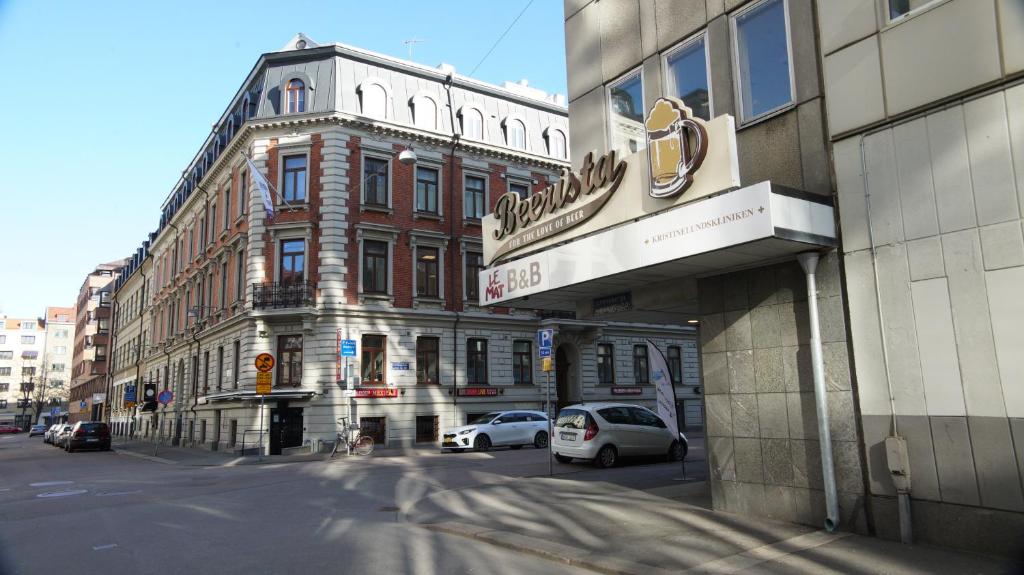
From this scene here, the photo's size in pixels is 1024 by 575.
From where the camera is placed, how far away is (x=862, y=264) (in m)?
7.66

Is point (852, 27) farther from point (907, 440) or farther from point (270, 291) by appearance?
point (270, 291)

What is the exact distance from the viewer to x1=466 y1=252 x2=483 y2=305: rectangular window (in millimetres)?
31969

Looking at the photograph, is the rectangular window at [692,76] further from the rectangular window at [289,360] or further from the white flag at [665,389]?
the rectangular window at [289,360]

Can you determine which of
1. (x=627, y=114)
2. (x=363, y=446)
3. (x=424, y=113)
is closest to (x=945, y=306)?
(x=627, y=114)

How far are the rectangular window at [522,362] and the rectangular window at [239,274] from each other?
41.0 feet

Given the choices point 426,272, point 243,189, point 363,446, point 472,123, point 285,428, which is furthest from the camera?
point 472,123

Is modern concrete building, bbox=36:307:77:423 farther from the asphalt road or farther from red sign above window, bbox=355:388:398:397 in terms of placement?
the asphalt road

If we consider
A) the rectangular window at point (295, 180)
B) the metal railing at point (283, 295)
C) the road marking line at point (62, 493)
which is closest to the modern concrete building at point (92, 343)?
the metal railing at point (283, 295)

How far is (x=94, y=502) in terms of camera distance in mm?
12922

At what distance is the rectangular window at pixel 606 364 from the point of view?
35656 mm

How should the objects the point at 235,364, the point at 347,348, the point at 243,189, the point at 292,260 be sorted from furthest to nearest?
the point at 243,189 < the point at 235,364 < the point at 292,260 < the point at 347,348

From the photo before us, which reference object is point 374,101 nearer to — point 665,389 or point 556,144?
point 556,144

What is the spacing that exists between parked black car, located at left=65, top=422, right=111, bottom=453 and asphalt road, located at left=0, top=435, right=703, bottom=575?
18.3 m

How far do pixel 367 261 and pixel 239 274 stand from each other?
613cm
